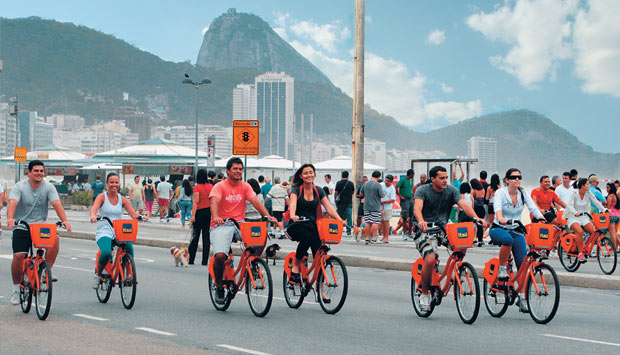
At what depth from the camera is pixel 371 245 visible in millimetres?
21156

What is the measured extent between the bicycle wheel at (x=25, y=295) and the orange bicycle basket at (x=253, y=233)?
102 inches

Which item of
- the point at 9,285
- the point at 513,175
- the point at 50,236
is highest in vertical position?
the point at 513,175

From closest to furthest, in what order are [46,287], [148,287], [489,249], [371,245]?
[46,287]
[148,287]
[489,249]
[371,245]

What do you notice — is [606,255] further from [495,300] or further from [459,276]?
[459,276]

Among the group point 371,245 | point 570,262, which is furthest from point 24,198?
point 371,245

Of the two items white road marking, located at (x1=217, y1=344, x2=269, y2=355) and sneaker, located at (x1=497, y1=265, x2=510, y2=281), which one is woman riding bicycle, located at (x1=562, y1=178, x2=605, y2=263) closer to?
sneaker, located at (x1=497, y1=265, x2=510, y2=281)

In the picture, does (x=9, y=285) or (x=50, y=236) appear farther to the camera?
(x=9, y=285)

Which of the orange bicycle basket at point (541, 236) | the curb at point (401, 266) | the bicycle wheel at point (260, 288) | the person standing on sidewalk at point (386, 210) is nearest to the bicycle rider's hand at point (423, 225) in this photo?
the orange bicycle basket at point (541, 236)

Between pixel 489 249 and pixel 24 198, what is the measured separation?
43.6 feet

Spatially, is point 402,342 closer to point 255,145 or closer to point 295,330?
point 295,330

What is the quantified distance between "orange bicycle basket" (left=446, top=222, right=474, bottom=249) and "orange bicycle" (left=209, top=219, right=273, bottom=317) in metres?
2.04

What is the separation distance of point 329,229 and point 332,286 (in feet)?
2.20

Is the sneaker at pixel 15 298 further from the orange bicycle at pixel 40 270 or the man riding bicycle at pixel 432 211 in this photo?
the man riding bicycle at pixel 432 211

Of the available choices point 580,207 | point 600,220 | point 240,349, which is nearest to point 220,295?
point 240,349
